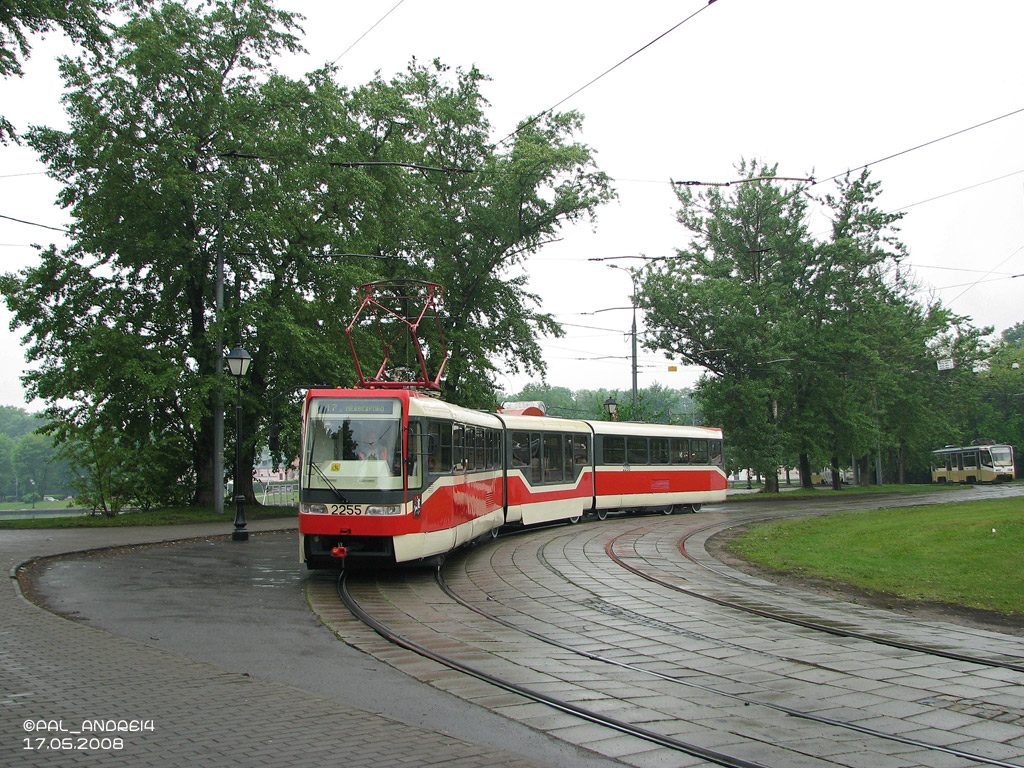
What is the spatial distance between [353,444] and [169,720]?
714 cm

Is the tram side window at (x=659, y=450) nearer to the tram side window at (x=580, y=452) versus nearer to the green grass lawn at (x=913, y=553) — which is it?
the tram side window at (x=580, y=452)

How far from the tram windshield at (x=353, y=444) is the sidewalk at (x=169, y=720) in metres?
4.70

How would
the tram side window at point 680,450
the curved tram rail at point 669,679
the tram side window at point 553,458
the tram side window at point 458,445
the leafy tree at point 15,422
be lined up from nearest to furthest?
the curved tram rail at point 669,679
the tram side window at point 458,445
the tram side window at point 553,458
the tram side window at point 680,450
the leafy tree at point 15,422

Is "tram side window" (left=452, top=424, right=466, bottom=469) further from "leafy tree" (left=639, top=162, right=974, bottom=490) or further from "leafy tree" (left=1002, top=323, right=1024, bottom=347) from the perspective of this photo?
"leafy tree" (left=1002, top=323, right=1024, bottom=347)

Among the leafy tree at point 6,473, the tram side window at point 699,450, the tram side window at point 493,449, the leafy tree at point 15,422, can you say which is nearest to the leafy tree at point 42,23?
the tram side window at point 493,449

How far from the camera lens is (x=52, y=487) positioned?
331 feet

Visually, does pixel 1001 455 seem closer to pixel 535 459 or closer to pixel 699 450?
pixel 699 450

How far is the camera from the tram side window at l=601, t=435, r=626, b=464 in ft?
83.5

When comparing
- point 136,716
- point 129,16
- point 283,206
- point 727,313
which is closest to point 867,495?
point 727,313

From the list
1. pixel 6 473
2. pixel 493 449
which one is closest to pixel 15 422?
pixel 6 473

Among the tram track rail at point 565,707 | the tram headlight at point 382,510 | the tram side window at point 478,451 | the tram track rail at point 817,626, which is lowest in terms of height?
the tram track rail at point 817,626

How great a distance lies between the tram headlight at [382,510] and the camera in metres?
12.4

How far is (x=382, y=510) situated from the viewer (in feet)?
40.5

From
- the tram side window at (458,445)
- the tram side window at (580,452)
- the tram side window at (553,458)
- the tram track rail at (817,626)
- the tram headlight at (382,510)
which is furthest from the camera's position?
the tram side window at (580,452)
